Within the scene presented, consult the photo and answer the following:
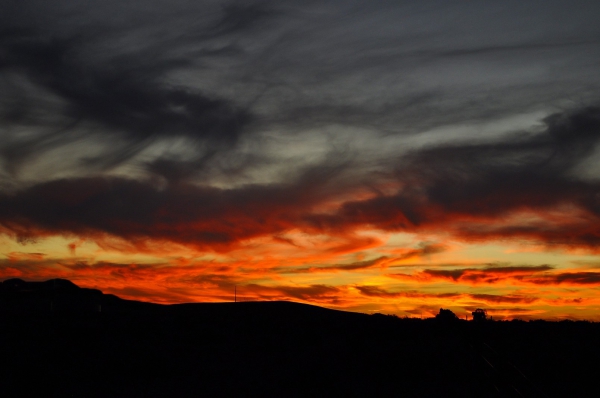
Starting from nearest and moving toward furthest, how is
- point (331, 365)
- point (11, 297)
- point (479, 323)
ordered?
point (331, 365) < point (11, 297) < point (479, 323)

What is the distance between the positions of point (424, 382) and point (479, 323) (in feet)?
73.0

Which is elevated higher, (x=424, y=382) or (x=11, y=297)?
(x=11, y=297)

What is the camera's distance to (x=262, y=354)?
29406 mm

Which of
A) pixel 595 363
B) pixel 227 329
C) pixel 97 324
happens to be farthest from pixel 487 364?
pixel 97 324

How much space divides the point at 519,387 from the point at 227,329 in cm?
1815

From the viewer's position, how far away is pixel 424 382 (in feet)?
82.4

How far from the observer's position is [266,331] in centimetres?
3553

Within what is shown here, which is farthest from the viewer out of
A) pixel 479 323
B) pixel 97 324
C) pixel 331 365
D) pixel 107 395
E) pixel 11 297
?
pixel 479 323

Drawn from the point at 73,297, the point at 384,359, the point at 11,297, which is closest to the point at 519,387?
the point at 384,359

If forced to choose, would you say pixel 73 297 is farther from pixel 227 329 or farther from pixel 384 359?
pixel 384 359

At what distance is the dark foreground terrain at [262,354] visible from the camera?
78.2ft

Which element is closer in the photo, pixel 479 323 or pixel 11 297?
pixel 11 297

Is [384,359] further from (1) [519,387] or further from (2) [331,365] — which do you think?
(1) [519,387]

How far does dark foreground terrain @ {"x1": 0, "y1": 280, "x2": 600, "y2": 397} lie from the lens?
78.2ft
